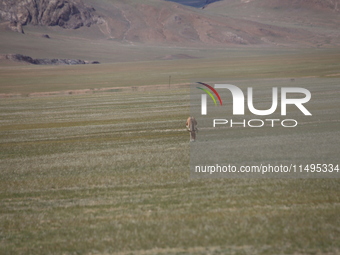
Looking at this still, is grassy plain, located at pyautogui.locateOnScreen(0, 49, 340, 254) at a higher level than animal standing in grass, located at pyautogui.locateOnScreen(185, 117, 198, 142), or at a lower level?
lower

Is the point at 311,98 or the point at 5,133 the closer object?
the point at 5,133

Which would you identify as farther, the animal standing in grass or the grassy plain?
the animal standing in grass

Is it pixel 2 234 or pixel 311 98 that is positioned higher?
pixel 311 98

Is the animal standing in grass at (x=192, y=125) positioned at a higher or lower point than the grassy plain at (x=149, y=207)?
higher

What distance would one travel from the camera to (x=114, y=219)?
445 inches

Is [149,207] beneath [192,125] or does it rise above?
beneath

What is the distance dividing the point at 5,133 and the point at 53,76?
7870 centimetres

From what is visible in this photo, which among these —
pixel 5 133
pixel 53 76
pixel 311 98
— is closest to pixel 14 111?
pixel 5 133

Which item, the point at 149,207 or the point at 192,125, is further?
the point at 192,125

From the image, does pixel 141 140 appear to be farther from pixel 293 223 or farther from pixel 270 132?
pixel 293 223

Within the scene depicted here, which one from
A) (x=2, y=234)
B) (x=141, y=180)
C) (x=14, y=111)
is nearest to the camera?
(x=2, y=234)

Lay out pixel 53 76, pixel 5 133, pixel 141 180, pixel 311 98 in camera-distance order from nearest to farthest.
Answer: pixel 141 180 → pixel 5 133 → pixel 311 98 → pixel 53 76

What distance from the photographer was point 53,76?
361 feet

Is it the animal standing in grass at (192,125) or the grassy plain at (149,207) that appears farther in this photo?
the animal standing in grass at (192,125)
